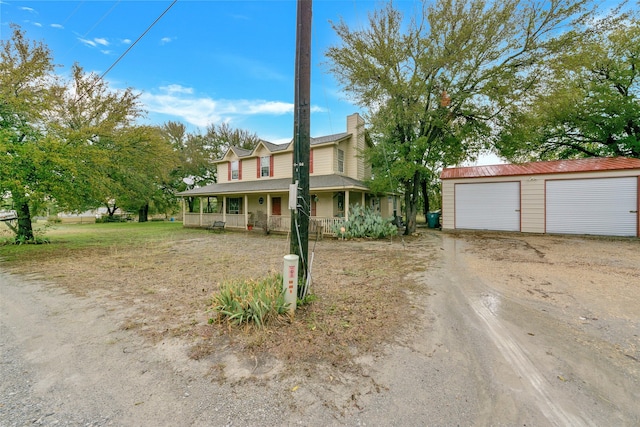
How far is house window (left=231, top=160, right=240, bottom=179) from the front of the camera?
1878cm

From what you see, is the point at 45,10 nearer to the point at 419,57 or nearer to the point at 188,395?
the point at 188,395

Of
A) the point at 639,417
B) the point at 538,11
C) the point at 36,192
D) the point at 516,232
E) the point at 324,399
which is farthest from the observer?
the point at 516,232

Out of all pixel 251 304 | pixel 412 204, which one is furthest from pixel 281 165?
pixel 251 304

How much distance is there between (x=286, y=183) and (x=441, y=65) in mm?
9497

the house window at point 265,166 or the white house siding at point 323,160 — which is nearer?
the white house siding at point 323,160

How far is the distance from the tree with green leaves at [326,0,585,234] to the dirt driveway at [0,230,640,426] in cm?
804

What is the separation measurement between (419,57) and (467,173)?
6412mm

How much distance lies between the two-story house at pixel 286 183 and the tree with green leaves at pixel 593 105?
762 centimetres

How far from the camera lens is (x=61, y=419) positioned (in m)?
1.87

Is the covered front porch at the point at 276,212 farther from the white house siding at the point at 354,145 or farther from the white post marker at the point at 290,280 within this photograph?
the white post marker at the point at 290,280

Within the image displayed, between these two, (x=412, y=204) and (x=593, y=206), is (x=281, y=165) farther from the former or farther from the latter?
(x=593, y=206)

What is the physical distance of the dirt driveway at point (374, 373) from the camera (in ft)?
6.29

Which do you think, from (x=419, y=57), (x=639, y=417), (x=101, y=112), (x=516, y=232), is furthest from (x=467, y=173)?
(x=101, y=112)

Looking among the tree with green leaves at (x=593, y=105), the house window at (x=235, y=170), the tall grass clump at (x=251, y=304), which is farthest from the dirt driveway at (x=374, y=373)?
the house window at (x=235, y=170)
